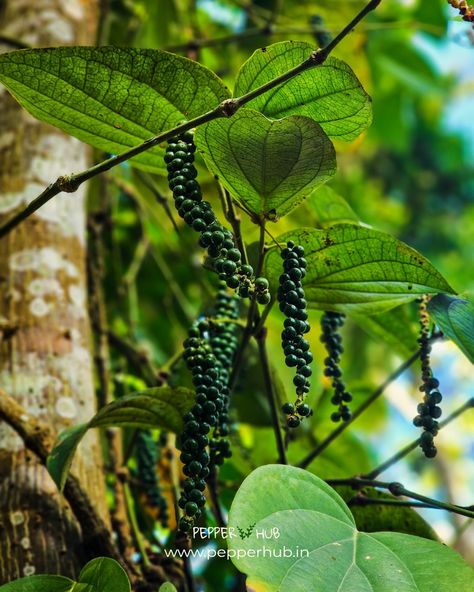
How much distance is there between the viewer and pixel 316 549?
0.59 m

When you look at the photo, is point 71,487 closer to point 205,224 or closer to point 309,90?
point 205,224

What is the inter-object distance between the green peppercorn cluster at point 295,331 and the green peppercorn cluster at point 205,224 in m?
0.03

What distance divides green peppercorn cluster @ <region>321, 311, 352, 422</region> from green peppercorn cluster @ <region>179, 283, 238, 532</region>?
104 mm

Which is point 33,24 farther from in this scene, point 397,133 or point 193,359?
point 397,133

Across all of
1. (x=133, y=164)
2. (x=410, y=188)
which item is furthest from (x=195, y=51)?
(x=410, y=188)

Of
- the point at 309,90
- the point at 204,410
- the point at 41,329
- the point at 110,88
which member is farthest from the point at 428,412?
the point at 41,329

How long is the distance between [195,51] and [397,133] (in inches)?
41.5

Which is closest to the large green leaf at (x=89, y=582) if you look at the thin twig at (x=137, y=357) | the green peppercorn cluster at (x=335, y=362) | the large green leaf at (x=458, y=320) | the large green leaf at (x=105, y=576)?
the large green leaf at (x=105, y=576)

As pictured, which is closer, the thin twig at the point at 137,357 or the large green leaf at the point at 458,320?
the large green leaf at the point at 458,320

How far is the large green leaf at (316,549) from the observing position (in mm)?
560

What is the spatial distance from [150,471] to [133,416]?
0.25 m

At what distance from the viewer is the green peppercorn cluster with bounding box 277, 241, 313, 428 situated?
0.60 metres

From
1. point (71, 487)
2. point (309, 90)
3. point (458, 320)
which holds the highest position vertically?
point (309, 90)

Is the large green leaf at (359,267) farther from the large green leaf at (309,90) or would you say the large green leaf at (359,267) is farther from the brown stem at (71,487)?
the brown stem at (71,487)
